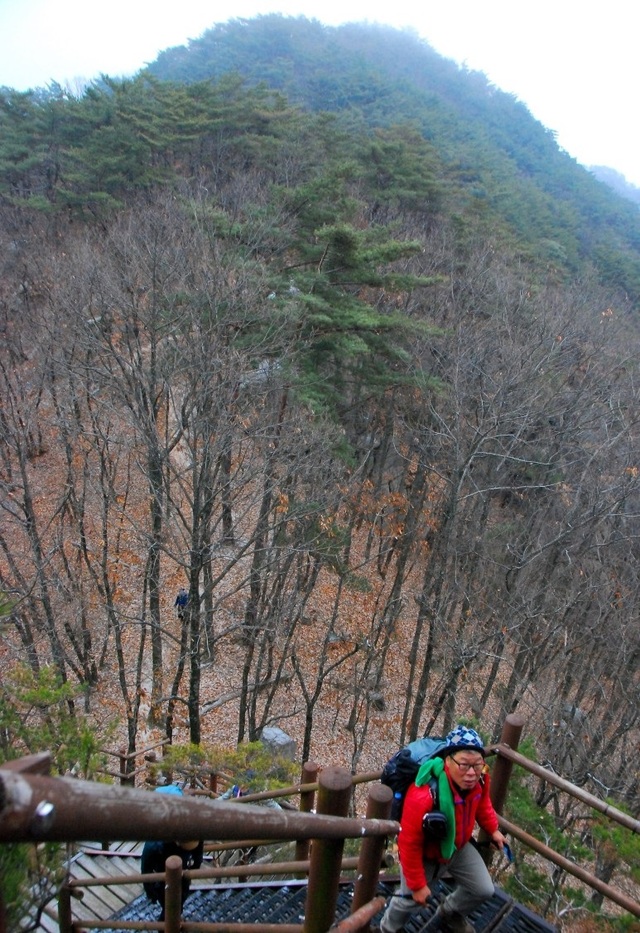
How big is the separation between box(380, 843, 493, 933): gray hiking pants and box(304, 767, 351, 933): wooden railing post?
1354 mm

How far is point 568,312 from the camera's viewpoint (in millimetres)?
16891

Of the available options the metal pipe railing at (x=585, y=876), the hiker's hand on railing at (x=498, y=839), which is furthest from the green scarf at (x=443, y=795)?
the metal pipe railing at (x=585, y=876)

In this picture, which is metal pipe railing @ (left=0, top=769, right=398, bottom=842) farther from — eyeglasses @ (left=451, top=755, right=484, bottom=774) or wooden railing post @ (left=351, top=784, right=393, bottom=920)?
eyeglasses @ (left=451, top=755, right=484, bottom=774)

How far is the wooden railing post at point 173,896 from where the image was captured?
133 inches

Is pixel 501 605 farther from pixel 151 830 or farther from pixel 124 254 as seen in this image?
pixel 151 830

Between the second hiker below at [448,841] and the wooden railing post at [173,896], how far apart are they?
1.18 meters

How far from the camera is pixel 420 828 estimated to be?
9.87ft

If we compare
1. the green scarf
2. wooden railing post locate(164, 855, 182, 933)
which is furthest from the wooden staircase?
the green scarf

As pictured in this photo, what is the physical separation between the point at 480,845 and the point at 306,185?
1468 cm

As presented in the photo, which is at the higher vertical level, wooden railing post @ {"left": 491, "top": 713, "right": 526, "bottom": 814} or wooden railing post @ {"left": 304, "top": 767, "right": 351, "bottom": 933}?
wooden railing post @ {"left": 304, "top": 767, "right": 351, "bottom": 933}

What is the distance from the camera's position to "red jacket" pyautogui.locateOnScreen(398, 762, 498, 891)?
299 centimetres

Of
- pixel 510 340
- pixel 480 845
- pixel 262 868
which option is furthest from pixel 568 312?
pixel 262 868

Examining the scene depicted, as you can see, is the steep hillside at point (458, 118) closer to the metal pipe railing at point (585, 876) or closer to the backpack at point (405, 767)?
the metal pipe railing at point (585, 876)

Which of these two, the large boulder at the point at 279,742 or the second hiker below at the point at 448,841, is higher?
the second hiker below at the point at 448,841
